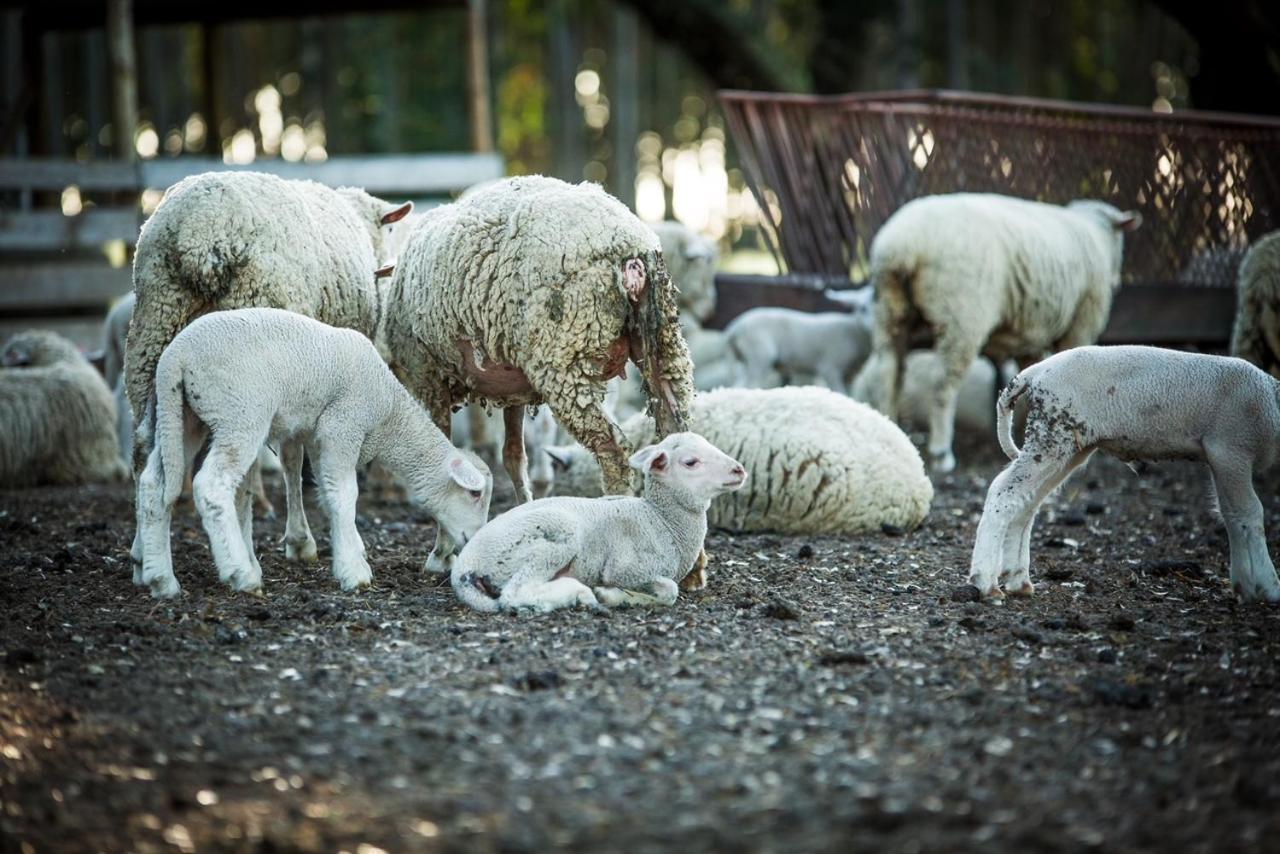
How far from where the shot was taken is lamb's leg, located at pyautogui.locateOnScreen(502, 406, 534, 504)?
23.3 ft

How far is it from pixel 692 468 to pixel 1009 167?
6808 mm

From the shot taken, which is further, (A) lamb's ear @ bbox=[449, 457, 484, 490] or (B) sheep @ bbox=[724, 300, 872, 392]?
(B) sheep @ bbox=[724, 300, 872, 392]

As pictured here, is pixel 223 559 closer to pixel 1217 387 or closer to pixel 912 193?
pixel 1217 387

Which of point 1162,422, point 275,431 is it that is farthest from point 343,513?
point 1162,422

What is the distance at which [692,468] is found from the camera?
5.80 metres

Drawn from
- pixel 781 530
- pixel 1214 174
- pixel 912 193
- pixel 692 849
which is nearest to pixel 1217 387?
pixel 781 530

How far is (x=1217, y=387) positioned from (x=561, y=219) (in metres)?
2.73

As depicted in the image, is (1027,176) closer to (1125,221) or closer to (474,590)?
(1125,221)

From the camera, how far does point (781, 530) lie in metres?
7.62

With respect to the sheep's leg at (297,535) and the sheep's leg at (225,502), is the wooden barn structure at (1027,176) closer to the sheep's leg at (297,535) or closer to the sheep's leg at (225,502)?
the sheep's leg at (297,535)

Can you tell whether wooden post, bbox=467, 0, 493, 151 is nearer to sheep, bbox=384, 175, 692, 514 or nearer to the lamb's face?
sheep, bbox=384, 175, 692, 514

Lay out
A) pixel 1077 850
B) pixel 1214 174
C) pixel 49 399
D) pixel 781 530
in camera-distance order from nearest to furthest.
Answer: pixel 1077 850 → pixel 781 530 → pixel 49 399 → pixel 1214 174

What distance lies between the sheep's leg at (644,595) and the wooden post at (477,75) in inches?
365

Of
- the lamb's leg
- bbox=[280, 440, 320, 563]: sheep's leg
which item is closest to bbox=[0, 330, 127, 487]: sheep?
bbox=[280, 440, 320, 563]: sheep's leg
